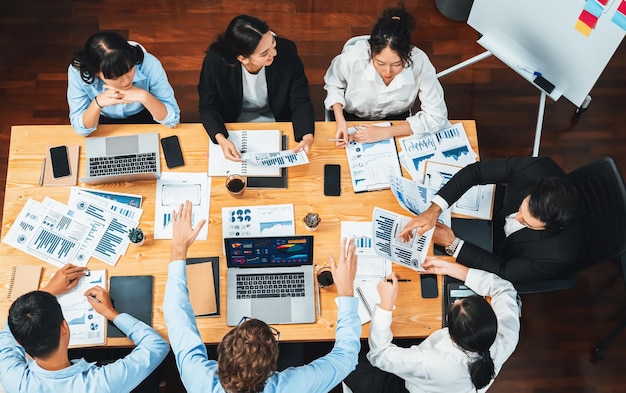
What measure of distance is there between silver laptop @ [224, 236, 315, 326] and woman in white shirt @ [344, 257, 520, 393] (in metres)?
0.32

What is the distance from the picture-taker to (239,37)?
255cm

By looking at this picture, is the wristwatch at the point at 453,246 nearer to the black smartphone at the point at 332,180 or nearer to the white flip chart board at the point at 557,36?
the black smartphone at the point at 332,180

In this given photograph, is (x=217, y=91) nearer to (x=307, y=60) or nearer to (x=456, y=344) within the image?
(x=307, y=60)

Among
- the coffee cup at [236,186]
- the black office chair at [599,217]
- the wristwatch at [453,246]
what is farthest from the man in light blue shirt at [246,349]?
the black office chair at [599,217]

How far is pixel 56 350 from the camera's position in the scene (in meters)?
2.19

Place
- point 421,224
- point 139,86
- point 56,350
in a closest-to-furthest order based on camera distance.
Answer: point 56,350, point 421,224, point 139,86

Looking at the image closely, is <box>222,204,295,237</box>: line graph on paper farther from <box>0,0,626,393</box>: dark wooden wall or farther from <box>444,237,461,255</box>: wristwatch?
<box>0,0,626,393</box>: dark wooden wall

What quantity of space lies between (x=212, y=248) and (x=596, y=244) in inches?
66.2

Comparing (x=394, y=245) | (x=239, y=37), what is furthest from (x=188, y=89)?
(x=394, y=245)

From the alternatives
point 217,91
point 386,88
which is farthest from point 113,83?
point 386,88

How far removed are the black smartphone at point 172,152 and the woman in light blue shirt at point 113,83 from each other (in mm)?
88

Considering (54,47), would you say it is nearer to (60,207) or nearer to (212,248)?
(60,207)

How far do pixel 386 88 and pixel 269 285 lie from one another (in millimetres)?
1162

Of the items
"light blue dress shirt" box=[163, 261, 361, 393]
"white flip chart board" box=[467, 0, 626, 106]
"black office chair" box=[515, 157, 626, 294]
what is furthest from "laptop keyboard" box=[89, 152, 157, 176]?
"white flip chart board" box=[467, 0, 626, 106]
